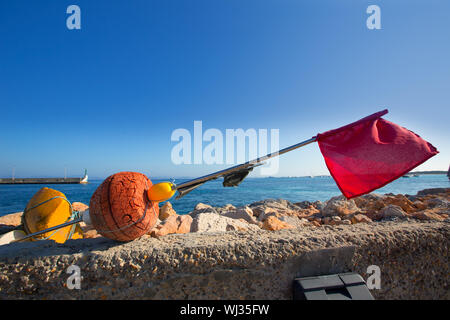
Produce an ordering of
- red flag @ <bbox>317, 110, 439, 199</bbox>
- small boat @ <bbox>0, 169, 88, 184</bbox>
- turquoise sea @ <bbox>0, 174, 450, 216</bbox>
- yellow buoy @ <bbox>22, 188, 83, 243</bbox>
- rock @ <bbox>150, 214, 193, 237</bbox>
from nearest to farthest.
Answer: red flag @ <bbox>317, 110, 439, 199</bbox>
yellow buoy @ <bbox>22, 188, 83, 243</bbox>
rock @ <bbox>150, 214, 193, 237</bbox>
turquoise sea @ <bbox>0, 174, 450, 216</bbox>
small boat @ <bbox>0, 169, 88, 184</bbox>

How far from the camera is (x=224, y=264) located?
1.52 meters

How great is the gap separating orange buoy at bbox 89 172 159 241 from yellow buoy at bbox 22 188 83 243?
1.42m

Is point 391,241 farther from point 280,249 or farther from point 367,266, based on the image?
point 280,249

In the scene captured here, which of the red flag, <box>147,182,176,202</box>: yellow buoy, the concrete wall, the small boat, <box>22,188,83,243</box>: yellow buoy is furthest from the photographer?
the small boat

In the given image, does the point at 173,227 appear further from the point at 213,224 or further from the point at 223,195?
the point at 223,195

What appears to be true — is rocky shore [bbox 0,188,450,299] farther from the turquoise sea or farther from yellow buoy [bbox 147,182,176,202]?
the turquoise sea

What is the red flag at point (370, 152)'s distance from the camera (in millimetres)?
1812

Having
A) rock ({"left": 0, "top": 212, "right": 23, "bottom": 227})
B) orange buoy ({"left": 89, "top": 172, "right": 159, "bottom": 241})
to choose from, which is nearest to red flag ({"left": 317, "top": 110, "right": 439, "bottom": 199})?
orange buoy ({"left": 89, "top": 172, "right": 159, "bottom": 241})

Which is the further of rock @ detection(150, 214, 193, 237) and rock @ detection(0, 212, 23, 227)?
rock @ detection(0, 212, 23, 227)

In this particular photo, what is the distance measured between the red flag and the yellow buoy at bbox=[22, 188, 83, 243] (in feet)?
10.3

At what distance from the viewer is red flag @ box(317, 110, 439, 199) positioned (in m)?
1.81

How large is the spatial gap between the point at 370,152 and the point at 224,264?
1.67m

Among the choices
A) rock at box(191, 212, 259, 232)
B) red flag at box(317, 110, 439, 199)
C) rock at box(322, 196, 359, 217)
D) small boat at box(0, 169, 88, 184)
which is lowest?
small boat at box(0, 169, 88, 184)

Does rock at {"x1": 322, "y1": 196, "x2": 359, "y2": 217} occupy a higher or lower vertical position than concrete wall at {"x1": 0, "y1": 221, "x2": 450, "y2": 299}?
lower
